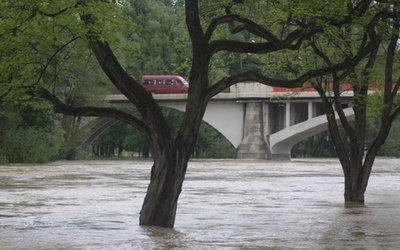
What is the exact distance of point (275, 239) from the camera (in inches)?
706

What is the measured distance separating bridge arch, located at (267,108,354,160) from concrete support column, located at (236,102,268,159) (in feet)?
2.58

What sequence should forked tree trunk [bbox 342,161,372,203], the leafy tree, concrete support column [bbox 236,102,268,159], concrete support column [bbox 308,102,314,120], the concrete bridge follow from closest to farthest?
the leafy tree → forked tree trunk [bbox 342,161,372,203] → concrete support column [bbox 308,102,314,120] → the concrete bridge → concrete support column [bbox 236,102,268,159]

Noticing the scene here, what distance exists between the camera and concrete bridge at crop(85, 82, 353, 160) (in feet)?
262

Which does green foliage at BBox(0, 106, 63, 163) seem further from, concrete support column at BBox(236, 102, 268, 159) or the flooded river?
the flooded river

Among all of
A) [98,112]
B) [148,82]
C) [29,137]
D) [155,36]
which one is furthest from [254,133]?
[98,112]

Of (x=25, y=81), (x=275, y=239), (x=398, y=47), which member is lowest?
(x=275, y=239)

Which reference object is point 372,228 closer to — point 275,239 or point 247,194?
point 275,239

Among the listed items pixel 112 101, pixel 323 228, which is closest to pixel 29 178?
pixel 323 228

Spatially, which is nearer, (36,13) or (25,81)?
(36,13)

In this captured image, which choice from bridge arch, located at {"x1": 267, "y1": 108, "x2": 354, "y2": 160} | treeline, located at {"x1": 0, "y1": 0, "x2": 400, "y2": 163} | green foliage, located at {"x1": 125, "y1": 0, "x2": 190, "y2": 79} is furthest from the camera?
green foliage, located at {"x1": 125, "y1": 0, "x2": 190, "y2": 79}

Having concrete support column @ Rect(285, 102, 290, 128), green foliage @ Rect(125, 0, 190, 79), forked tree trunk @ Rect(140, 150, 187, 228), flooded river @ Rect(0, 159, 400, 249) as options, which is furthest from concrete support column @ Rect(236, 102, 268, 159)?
forked tree trunk @ Rect(140, 150, 187, 228)

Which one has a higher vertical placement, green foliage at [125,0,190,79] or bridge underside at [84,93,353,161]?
green foliage at [125,0,190,79]

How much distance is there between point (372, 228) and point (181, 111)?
6834cm

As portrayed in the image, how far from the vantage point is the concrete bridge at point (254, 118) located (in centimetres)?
8000
